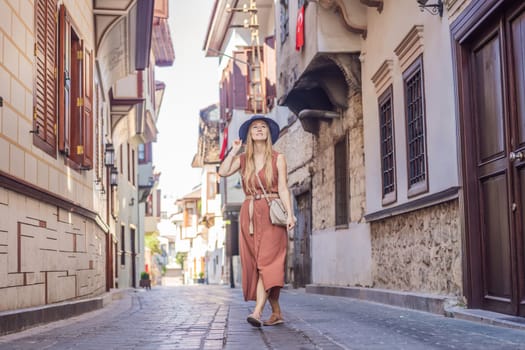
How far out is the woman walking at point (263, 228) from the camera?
309 inches

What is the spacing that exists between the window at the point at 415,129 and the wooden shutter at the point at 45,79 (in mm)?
4308

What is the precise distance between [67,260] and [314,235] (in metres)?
8.64

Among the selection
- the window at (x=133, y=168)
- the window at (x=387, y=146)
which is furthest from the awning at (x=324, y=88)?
the window at (x=133, y=168)

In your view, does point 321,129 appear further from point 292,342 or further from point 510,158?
point 292,342

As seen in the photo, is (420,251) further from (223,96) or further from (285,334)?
(223,96)

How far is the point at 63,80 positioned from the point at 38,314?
3.76m

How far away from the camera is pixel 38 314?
8.80m

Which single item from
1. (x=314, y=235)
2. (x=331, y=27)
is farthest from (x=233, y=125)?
(x=331, y=27)

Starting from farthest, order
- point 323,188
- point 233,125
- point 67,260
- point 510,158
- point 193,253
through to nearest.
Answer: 1. point 193,253
2. point 233,125
3. point 323,188
4. point 67,260
5. point 510,158

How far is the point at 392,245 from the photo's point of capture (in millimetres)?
12664

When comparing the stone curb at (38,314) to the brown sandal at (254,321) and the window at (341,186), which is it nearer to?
the brown sandal at (254,321)

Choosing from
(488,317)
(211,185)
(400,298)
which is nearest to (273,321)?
(488,317)

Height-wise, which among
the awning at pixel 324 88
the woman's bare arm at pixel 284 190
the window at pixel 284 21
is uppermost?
the window at pixel 284 21

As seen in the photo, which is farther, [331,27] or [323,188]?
[323,188]
